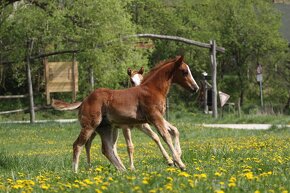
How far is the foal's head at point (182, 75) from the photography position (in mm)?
11789

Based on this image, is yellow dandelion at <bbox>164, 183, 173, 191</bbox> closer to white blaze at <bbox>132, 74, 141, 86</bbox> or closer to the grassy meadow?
the grassy meadow

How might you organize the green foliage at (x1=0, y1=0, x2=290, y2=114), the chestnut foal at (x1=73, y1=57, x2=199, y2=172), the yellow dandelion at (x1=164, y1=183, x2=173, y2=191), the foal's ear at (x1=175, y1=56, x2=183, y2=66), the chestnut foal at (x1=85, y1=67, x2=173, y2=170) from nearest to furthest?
the yellow dandelion at (x1=164, y1=183, x2=173, y2=191), the chestnut foal at (x1=73, y1=57, x2=199, y2=172), the foal's ear at (x1=175, y1=56, x2=183, y2=66), the chestnut foal at (x1=85, y1=67, x2=173, y2=170), the green foliage at (x1=0, y1=0, x2=290, y2=114)

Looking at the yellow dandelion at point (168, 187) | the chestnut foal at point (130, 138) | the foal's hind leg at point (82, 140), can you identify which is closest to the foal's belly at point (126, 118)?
the chestnut foal at point (130, 138)

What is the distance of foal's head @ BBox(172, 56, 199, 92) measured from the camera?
38.7 feet

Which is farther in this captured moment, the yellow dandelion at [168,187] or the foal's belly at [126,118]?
the foal's belly at [126,118]

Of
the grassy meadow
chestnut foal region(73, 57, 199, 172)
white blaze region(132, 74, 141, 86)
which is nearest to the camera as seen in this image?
the grassy meadow

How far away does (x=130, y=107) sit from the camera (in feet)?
37.0

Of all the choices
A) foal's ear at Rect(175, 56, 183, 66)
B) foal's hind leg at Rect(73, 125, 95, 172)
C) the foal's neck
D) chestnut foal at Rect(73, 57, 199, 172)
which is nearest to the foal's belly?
chestnut foal at Rect(73, 57, 199, 172)

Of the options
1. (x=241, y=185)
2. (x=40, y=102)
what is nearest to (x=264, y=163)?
(x=241, y=185)

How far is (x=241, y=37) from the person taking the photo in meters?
51.5

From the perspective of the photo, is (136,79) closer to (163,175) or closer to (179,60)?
(179,60)

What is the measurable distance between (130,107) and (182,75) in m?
1.17

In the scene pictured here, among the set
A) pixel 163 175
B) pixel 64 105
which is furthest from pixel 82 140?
pixel 163 175

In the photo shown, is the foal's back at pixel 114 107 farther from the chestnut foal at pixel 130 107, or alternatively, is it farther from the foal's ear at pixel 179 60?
the foal's ear at pixel 179 60
